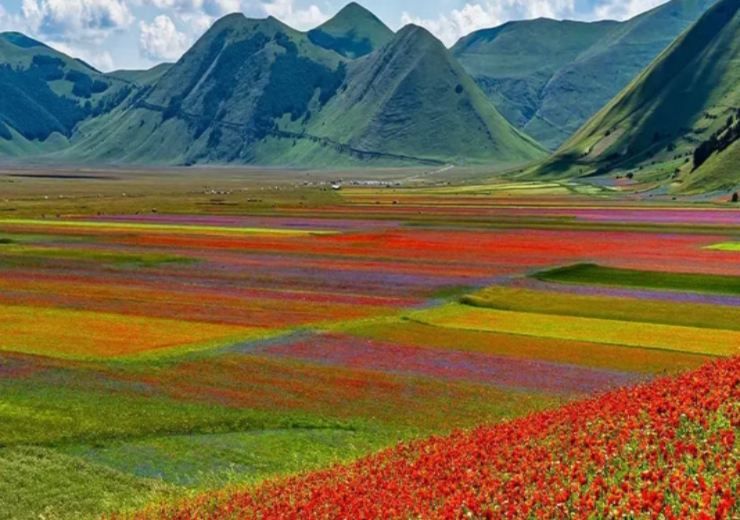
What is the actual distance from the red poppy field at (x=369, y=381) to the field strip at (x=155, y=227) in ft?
74.4

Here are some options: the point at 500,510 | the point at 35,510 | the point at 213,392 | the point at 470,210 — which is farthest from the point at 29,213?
the point at 500,510

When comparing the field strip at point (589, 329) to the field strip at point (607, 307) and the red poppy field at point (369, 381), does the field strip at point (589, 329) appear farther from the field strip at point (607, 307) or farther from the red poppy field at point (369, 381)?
the field strip at point (607, 307)

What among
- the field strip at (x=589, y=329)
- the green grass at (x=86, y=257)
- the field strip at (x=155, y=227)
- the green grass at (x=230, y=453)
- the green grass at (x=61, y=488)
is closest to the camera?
the green grass at (x=61, y=488)

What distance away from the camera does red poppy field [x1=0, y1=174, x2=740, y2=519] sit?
2028 cm

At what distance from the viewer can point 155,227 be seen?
132375mm

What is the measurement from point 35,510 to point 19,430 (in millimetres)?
7830

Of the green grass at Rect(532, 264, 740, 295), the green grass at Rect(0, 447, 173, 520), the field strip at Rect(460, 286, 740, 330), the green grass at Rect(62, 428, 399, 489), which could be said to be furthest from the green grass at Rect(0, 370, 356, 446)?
the green grass at Rect(532, 264, 740, 295)

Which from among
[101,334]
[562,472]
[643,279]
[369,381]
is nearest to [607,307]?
[643,279]

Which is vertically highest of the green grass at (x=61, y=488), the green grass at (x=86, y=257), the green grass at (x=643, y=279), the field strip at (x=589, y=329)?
the green grass at (x=86, y=257)

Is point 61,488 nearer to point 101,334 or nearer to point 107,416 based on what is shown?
point 107,416

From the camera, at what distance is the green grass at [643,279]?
69.8 m

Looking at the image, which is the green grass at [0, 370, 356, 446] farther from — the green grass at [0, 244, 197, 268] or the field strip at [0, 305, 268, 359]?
the green grass at [0, 244, 197, 268]

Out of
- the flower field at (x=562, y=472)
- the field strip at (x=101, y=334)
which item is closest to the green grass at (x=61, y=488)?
the flower field at (x=562, y=472)

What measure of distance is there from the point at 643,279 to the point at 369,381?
41798mm
